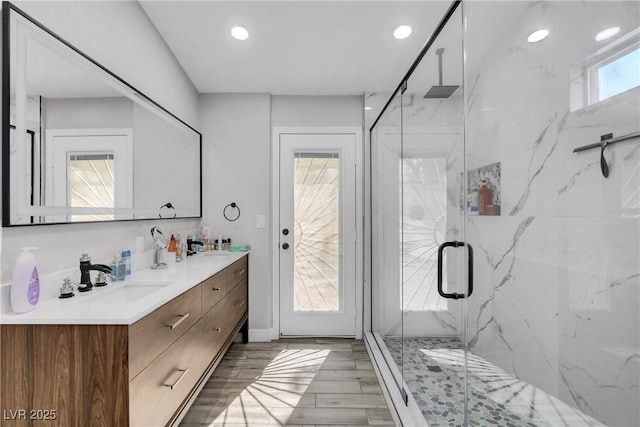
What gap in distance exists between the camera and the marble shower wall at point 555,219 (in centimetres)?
101

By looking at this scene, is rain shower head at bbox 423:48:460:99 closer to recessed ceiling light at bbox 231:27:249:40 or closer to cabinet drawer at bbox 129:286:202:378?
recessed ceiling light at bbox 231:27:249:40

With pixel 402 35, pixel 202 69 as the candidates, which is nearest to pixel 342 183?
pixel 402 35

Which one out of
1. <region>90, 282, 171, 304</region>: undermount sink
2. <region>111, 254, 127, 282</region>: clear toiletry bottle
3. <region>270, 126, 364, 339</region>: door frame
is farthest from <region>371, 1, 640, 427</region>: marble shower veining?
<region>111, 254, 127, 282</region>: clear toiletry bottle

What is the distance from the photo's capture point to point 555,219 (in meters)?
1.20

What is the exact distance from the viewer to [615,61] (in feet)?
3.28

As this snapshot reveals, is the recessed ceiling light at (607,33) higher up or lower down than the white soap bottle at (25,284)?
higher up

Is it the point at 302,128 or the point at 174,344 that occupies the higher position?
the point at 302,128

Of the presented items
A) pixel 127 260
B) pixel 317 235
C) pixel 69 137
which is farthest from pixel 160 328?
pixel 317 235

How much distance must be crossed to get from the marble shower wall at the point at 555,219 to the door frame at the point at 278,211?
1.50 metres

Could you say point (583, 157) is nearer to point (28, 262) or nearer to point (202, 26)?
point (28, 262)

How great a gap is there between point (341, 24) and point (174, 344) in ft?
7.14

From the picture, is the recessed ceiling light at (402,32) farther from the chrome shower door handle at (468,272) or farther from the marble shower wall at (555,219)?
the chrome shower door handle at (468,272)

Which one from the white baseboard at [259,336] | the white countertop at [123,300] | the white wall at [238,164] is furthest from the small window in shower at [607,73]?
the white baseboard at [259,336]

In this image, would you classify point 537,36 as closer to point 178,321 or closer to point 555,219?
point 555,219
